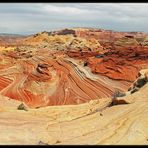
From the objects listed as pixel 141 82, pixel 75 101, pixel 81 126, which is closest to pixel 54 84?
pixel 75 101

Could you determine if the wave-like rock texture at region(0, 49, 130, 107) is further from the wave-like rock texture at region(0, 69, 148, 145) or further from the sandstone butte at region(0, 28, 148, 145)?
the wave-like rock texture at region(0, 69, 148, 145)

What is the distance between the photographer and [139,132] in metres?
9.45

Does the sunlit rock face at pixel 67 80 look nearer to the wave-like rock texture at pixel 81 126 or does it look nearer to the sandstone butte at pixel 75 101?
the sandstone butte at pixel 75 101

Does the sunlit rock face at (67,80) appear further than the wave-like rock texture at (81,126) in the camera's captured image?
Yes

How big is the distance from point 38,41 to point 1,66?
5421 cm

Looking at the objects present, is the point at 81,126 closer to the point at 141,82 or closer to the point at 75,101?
the point at 141,82

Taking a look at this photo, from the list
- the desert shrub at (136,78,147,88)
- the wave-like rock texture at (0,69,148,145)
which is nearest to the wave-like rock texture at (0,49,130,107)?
the desert shrub at (136,78,147,88)

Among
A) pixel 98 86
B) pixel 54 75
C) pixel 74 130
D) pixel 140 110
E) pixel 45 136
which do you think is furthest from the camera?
pixel 54 75

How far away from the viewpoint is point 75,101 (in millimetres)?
24906

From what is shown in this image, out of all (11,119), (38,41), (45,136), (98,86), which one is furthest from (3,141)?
(38,41)

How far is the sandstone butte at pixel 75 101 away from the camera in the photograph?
9.34 meters

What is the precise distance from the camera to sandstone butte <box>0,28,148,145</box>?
9344 millimetres

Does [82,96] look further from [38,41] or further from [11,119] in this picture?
[38,41]

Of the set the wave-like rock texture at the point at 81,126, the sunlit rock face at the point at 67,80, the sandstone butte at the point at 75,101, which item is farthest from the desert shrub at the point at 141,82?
the sunlit rock face at the point at 67,80
